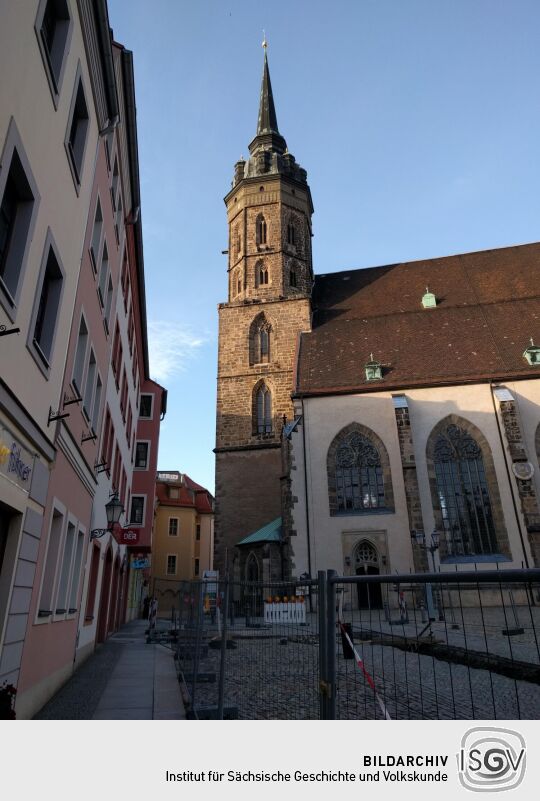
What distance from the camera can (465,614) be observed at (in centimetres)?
281

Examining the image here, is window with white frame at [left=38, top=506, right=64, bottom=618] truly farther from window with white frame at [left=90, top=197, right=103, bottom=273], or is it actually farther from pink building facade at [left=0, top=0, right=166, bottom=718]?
window with white frame at [left=90, top=197, right=103, bottom=273]

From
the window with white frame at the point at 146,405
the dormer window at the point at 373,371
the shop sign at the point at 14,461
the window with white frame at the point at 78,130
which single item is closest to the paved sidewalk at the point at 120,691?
the shop sign at the point at 14,461

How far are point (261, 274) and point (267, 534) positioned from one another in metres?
17.5

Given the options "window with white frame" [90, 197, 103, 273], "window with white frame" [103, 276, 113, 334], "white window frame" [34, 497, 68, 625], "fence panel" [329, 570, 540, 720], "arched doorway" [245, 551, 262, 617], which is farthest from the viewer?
"window with white frame" [103, 276, 113, 334]

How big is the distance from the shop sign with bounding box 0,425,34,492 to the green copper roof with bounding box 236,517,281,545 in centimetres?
1815

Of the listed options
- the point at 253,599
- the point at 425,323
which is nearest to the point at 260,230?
the point at 425,323

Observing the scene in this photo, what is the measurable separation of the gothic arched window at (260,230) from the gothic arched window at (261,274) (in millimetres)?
1658

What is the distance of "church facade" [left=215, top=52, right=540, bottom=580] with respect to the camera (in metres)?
22.1
